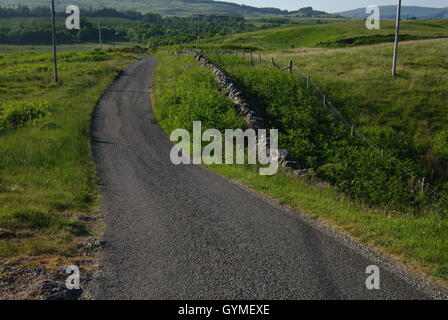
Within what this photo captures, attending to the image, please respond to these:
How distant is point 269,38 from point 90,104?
257 ft

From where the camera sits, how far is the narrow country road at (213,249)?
8297 millimetres

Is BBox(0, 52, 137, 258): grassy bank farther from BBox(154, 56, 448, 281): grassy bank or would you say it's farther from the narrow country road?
BBox(154, 56, 448, 281): grassy bank

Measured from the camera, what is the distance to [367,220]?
11.9 meters

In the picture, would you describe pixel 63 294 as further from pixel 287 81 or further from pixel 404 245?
pixel 287 81

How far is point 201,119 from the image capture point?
984 inches

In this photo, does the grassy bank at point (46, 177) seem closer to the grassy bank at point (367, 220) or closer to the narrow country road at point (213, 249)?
the narrow country road at point (213, 249)

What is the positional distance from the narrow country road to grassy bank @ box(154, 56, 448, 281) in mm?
707

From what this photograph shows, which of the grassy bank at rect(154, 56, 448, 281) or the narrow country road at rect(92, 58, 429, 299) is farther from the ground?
the grassy bank at rect(154, 56, 448, 281)
